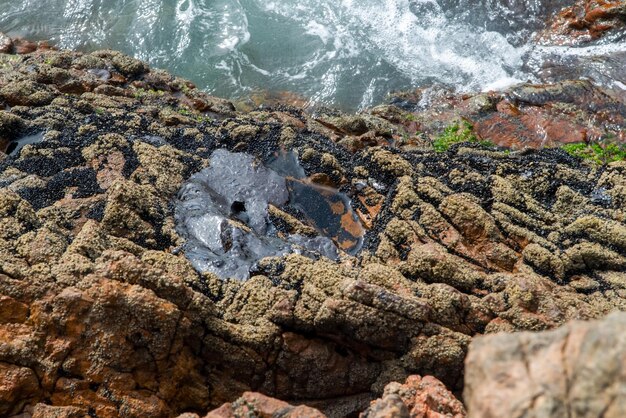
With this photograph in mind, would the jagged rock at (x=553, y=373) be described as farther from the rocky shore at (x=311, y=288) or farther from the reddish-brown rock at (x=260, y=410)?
the reddish-brown rock at (x=260, y=410)

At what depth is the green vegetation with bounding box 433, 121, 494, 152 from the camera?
1555 cm

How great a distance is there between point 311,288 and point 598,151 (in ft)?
39.3

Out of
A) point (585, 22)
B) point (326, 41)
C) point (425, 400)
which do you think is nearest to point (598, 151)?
point (585, 22)

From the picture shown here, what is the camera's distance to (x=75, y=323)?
572 cm

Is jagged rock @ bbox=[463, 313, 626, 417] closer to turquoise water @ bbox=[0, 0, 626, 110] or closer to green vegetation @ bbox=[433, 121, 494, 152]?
green vegetation @ bbox=[433, 121, 494, 152]

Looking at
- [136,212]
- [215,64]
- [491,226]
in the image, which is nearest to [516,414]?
[491,226]

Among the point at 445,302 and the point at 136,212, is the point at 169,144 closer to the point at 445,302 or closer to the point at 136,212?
the point at 136,212

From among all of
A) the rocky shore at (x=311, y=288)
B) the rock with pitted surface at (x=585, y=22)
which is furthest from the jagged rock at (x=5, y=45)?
the rock with pitted surface at (x=585, y=22)

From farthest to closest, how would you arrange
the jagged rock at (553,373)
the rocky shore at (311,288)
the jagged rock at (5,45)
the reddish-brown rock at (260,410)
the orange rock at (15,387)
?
the jagged rock at (5,45)
the orange rock at (15,387)
the rocky shore at (311,288)
the reddish-brown rock at (260,410)
the jagged rock at (553,373)

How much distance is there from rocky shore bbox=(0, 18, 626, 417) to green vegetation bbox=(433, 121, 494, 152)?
3858 millimetres

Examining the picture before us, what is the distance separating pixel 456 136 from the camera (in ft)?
52.6

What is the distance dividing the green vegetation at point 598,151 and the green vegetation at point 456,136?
Result: 230cm

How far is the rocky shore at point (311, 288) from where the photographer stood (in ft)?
16.7

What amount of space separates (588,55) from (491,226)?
46.6ft
